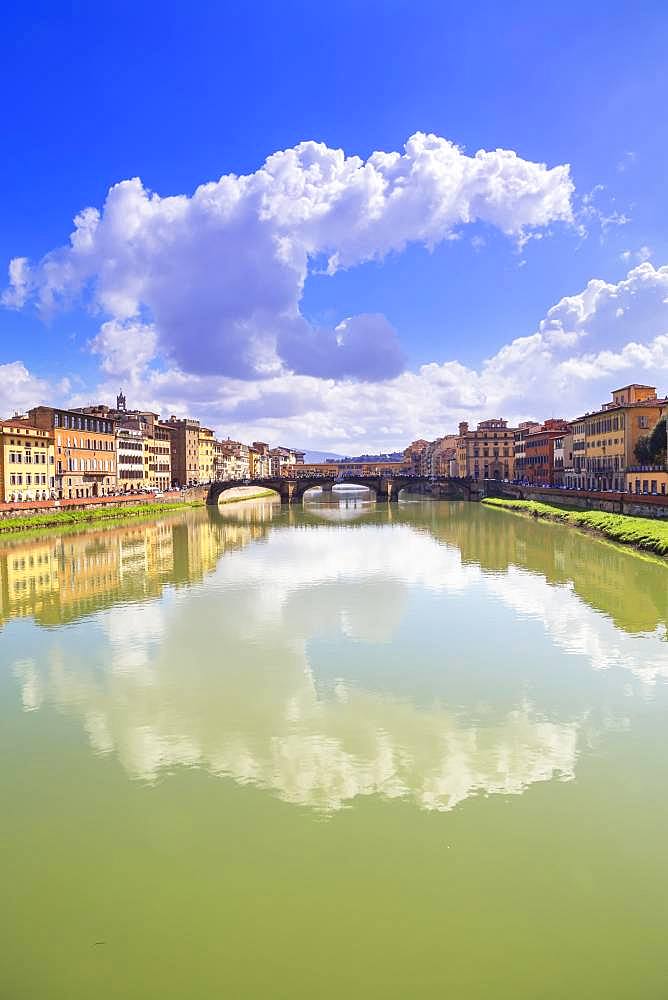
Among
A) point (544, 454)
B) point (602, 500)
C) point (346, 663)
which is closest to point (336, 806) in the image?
point (346, 663)

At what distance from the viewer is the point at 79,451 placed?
76.9 m

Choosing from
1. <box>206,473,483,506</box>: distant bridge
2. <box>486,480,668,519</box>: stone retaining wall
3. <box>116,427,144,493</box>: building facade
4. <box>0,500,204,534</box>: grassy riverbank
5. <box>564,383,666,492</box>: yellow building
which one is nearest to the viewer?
<box>486,480,668,519</box>: stone retaining wall

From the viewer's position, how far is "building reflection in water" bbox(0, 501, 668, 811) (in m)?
11.4

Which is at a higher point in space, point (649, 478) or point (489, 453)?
point (489, 453)

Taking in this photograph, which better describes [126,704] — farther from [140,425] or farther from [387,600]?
[140,425]

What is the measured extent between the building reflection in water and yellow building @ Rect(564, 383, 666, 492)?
32.4 meters

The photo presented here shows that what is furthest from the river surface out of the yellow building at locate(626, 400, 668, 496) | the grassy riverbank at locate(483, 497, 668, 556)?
the yellow building at locate(626, 400, 668, 496)

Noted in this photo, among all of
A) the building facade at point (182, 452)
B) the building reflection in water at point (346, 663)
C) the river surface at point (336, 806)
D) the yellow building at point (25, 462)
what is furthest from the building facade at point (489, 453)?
the river surface at point (336, 806)

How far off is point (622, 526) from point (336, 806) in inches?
1542

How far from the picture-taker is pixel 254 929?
727 cm

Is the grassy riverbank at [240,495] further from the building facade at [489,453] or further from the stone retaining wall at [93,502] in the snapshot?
the building facade at [489,453]

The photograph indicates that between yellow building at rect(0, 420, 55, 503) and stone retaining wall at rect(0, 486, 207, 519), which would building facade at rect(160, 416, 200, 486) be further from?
yellow building at rect(0, 420, 55, 503)

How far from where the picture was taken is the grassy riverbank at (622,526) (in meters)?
37.8

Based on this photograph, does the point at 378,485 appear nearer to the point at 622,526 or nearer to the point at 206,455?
the point at 206,455
